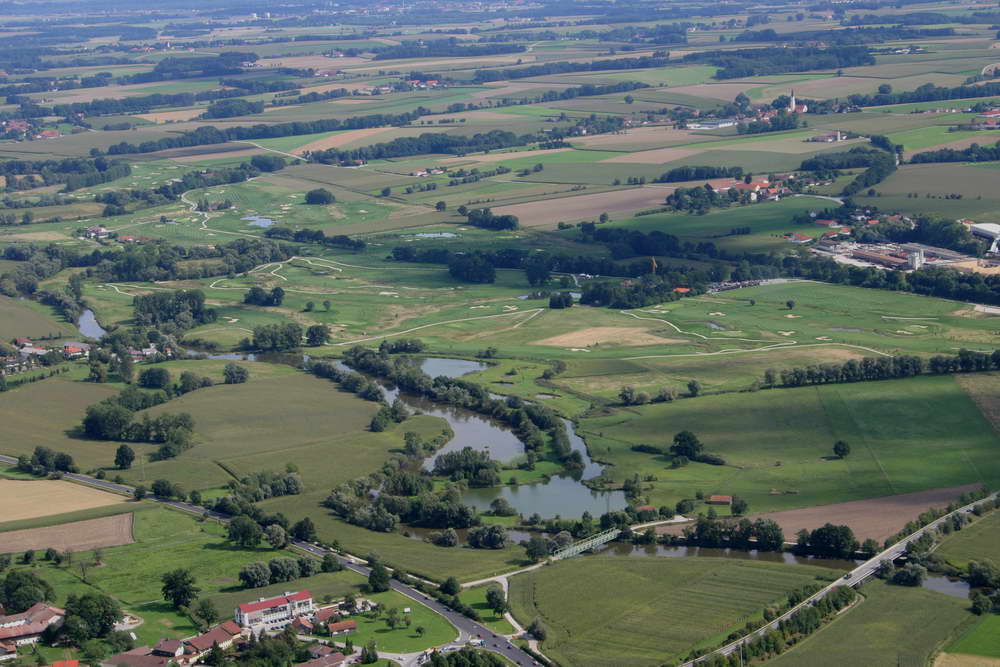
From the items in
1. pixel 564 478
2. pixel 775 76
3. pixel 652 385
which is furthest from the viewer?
pixel 775 76

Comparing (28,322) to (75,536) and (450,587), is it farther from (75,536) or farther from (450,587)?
(450,587)

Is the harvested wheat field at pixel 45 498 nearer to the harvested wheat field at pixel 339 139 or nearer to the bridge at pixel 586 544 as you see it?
the bridge at pixel 586 544

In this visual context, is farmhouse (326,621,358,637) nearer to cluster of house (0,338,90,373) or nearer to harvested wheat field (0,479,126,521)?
harvested wheat field (0,479,126,521)

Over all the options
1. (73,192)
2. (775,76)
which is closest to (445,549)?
(73,192)

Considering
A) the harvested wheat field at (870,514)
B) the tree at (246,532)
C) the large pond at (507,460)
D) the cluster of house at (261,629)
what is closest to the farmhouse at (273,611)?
the cluster of house at (261,629)

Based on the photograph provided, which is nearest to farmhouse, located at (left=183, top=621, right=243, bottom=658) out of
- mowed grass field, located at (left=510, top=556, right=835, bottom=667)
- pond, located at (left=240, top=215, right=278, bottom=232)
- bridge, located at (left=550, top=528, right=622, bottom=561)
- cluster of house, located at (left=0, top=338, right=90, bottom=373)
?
mowed grass field, located at (left=510, top=556, right=835, bottom=667)

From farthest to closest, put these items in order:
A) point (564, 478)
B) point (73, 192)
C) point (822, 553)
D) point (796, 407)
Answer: point (73, 192) < point (796, 407) < point (564, 478) < point (822, 553)

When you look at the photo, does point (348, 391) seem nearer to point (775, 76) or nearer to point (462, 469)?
point (462, 469)

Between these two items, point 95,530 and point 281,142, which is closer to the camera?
point 95,530
